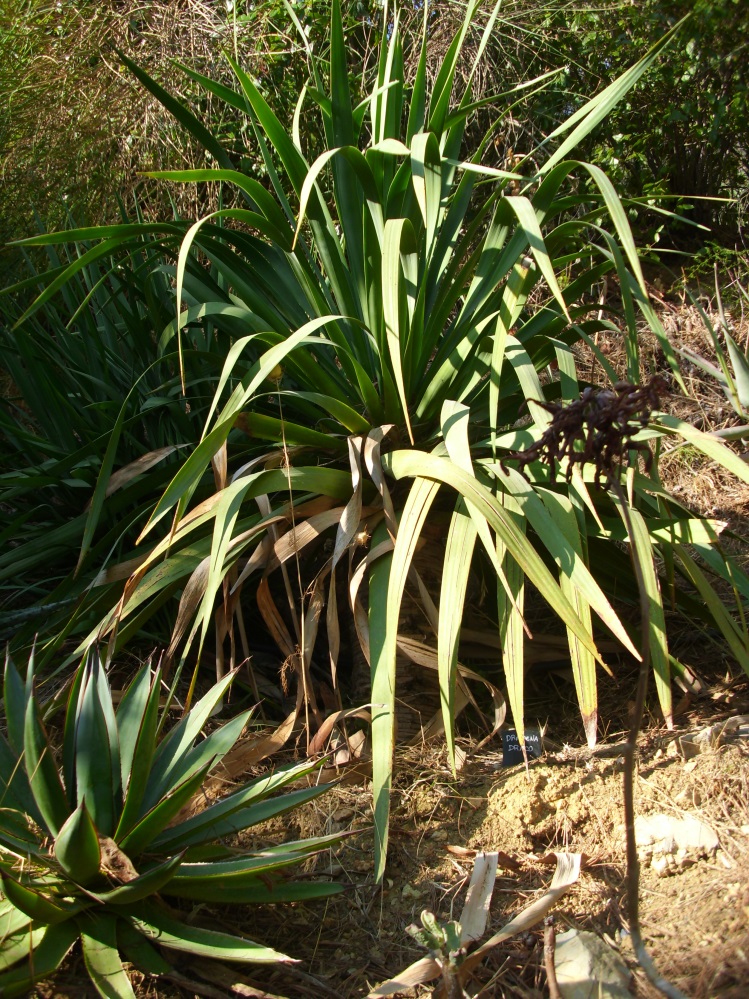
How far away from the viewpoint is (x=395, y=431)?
2.53m

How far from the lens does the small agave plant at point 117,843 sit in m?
1.57

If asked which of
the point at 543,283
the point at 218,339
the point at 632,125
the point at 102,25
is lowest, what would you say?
the point at 543,283

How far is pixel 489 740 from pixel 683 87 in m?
3.44

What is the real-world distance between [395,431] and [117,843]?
1272mm

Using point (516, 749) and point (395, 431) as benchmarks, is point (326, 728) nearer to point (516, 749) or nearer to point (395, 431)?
point (516, 749)

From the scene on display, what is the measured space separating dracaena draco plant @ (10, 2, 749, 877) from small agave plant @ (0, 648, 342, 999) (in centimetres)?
22

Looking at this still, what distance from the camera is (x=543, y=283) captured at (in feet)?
14.4

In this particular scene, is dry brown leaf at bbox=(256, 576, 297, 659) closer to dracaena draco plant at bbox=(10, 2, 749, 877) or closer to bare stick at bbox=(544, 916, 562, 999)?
dracaena draco plant at bbox=(10, 2, 749, 877)

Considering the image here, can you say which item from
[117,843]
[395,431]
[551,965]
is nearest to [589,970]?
[551,965]

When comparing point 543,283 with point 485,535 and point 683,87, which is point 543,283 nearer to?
point 683,87

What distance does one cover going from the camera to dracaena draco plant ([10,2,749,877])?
197 centimetres

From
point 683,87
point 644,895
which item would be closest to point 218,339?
point 644,895

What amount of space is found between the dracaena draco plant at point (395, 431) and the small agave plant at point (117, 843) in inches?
8.8

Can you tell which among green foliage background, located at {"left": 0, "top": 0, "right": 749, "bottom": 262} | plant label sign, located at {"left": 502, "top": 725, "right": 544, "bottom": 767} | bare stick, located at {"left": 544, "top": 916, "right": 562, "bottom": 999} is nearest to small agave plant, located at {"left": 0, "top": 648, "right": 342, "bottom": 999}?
bare stick, located at {"left": 544, "top": 916, "right": 562, "bottom": 999}
